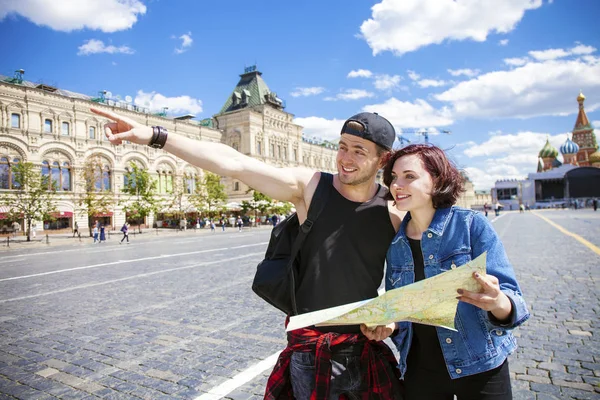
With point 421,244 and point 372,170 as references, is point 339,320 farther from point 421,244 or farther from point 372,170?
point 372,170

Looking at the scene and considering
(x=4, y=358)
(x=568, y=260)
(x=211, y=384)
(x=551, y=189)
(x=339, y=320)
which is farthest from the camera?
(x=551, y=189)

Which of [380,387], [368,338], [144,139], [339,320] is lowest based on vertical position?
[380,387]

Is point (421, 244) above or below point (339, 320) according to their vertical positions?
above

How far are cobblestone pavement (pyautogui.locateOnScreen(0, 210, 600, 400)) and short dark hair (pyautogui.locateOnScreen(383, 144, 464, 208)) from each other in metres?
2.60

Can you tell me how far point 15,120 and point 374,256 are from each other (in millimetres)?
43187

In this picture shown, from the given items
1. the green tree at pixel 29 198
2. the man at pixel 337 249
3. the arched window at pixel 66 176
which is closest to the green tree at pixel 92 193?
the arched window at pixel 66 176

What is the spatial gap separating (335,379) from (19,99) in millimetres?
43570

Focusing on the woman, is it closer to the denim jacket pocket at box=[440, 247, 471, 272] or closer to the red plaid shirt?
the denim jacket pocket at box=[440, 247, 471, 272]

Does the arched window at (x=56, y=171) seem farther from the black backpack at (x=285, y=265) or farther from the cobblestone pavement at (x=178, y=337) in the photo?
the black backpack at (x=285, y=265)

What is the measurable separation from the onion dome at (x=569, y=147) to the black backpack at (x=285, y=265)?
143887 millimetres

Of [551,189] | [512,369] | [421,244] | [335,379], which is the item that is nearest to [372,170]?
[421,244]

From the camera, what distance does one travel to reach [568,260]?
10977 mm

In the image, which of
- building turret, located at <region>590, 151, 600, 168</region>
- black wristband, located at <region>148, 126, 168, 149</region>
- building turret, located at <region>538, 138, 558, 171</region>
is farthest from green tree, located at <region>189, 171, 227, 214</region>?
building turret, located at <region>538, 138, 558, 171</region>

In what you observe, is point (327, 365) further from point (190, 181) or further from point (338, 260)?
point (190, 181)
